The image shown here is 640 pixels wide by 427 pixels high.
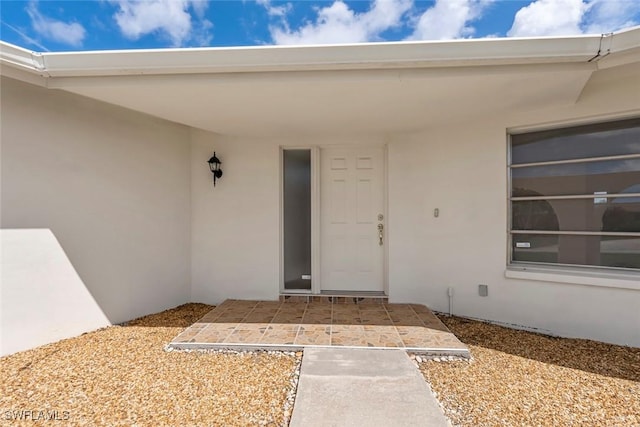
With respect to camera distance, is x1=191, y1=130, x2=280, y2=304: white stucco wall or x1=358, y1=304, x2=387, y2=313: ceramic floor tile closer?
x1=358, y1=304, x2=387, y2=313: ceramic floor tile

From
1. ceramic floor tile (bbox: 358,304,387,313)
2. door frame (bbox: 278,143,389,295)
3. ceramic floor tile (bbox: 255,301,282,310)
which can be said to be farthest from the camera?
door frame (bbox: 278,143,389,295)

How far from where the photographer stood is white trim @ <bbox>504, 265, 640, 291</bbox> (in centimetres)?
302

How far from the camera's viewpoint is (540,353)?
115 inches

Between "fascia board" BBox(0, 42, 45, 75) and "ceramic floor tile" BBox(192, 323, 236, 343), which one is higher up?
"fascia board" BBox(0, 42, 45, 75)

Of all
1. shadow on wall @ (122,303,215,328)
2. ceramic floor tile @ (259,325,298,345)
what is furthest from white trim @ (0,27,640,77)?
shadow on wall @ (122,303,215,328)

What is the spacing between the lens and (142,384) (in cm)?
240

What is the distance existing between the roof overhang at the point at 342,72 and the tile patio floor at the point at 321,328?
2448 millimetres

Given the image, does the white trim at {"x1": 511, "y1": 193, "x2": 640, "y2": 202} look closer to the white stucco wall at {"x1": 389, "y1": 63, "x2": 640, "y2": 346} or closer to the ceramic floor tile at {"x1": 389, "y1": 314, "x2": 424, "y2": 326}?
the white stucco wall at {"x1": 389, "y1": 63, "x2": 640, "y2": 346}

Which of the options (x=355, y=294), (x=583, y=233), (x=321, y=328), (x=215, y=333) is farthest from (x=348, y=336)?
(x=583, y=233)

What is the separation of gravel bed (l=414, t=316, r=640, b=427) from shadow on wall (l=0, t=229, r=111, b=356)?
12.0ft

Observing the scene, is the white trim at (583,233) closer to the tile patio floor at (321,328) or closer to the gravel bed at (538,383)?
the gravel bed at (538,383)

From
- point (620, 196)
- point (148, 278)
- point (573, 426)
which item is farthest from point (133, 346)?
point (620, 196)

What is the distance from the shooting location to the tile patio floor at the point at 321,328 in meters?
2.98

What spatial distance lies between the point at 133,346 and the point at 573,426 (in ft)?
12.2
